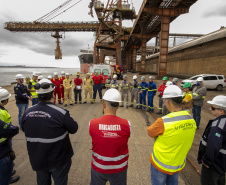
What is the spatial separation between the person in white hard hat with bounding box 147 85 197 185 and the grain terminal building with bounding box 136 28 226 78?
1557 cm

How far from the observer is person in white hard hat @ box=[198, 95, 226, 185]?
1.73 metres

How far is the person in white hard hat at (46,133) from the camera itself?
166 cm

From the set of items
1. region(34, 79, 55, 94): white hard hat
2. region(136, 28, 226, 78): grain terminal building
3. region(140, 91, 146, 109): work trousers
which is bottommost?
region(140, 91, 146, 109): work trousers

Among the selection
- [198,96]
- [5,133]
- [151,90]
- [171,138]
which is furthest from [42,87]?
[151,90]

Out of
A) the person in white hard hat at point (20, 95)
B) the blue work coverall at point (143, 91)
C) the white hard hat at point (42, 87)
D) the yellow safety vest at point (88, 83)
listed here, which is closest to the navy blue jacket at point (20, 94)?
the person in white hard hat at point (20, 95)

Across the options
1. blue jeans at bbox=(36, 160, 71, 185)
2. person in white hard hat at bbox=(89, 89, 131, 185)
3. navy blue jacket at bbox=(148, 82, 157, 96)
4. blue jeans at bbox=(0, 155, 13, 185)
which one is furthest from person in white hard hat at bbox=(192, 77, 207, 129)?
blue jeans at bbox=(0, 155, 13, 185)

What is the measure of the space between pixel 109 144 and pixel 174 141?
2.62 ft

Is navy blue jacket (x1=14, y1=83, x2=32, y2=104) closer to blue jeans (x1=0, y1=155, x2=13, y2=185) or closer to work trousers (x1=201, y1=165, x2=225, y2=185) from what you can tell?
blue jeans (x1=0, y1=155, x2=13, y2=185)

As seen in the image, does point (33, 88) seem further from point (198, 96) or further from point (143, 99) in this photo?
point (198, 96)

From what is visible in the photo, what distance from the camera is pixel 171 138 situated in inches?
63.4

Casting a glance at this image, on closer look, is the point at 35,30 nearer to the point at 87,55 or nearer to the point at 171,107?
the point at 87,55

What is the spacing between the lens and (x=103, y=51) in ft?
105

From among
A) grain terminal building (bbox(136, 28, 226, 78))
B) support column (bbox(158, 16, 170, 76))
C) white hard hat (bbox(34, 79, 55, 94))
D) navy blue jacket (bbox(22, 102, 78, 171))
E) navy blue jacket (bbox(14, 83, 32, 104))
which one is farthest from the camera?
support column (bbox(158, 16, 170, 76))

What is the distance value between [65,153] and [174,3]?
57.2 feet
